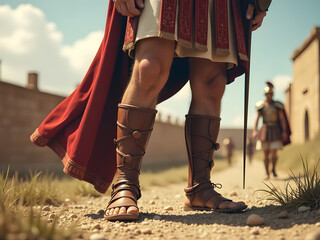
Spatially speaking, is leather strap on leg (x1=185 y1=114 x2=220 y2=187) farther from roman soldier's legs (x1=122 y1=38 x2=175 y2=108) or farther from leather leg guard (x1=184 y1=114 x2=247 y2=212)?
roman soldier's legs (x1=122 y1=38 x2=175 y2=108)

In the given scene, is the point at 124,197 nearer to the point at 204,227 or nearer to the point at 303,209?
the point at 204,227

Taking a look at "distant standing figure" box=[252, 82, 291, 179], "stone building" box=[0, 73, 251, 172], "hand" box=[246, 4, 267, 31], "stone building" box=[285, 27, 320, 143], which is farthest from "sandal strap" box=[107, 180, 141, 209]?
"stone building" box=[285, 27, 320, 143]

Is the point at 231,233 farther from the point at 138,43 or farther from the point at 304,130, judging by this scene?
the point at 304,130

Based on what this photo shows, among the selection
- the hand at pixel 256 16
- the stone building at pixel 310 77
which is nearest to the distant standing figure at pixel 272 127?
the hand at pixel 256 16

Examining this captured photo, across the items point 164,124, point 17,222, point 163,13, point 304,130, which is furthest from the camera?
point 164,124

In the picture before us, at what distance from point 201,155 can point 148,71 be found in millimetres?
589

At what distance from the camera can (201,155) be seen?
73.9 inches

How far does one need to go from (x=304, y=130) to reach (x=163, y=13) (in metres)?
13.2

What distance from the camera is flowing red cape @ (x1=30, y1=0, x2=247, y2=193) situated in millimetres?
1798

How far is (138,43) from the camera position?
1.69 meters

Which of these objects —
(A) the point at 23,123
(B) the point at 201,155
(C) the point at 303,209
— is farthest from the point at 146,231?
(A) the point at 23,123

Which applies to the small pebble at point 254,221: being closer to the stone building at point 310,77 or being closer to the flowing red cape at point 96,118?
the flowing red cape at point 96,118

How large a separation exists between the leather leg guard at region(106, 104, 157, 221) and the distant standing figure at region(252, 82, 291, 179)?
412 cm

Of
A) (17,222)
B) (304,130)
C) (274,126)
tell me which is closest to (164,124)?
(304,130)
